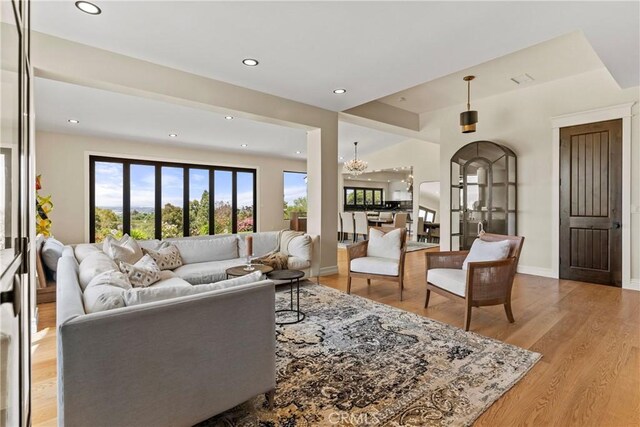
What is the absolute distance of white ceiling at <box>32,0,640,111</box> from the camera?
8.20 ft

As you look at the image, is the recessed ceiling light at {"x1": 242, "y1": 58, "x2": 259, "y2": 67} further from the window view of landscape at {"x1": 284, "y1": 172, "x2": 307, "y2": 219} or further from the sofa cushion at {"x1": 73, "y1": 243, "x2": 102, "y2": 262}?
the window view of landscape at {"x1": 284, "y1": 172, "x2": 307, "y2": 219}

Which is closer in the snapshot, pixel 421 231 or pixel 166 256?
pixel 166 256

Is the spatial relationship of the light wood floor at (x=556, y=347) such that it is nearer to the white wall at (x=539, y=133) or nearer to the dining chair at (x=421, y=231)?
the white wall at (x=539, y=133)

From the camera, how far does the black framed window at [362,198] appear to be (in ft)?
44.7

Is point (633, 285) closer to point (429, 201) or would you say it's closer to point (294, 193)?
point (429, 201)

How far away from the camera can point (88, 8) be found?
253cm

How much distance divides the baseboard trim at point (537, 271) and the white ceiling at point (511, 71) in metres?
2.95

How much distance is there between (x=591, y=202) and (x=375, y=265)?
3352 millimetres

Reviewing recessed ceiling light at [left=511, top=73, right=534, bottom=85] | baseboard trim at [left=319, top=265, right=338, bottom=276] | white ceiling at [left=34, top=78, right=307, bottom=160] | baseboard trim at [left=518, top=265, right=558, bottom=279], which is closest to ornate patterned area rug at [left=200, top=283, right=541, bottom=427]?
baseboard trim at [left=319, top=265, right=338, bottom=276]

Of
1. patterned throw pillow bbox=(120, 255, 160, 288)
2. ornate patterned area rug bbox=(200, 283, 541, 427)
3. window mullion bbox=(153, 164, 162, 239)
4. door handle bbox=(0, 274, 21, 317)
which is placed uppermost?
window mullion bbox=(153, 164, 162, 239)

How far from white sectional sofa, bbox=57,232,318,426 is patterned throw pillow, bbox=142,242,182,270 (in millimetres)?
1928

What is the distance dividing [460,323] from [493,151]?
3521 millimetres

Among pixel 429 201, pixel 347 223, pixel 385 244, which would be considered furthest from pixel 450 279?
pixel 429 201

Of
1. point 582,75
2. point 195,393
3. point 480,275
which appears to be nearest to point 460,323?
point 480,275
